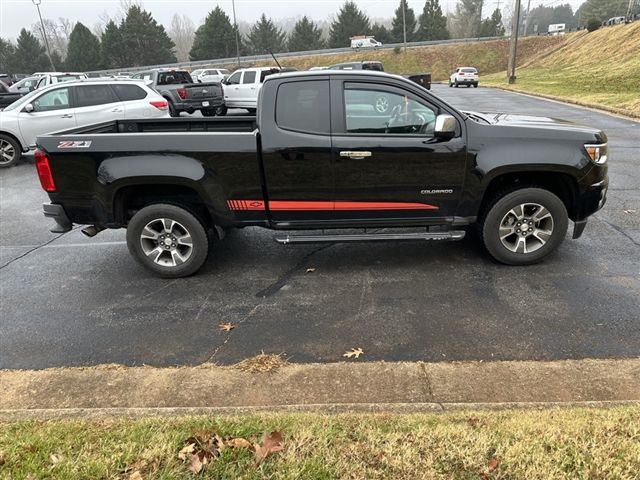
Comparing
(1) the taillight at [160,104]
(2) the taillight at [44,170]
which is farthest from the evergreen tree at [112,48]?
(2) the taillight at [44,170]

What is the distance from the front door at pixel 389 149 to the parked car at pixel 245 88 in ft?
47.0

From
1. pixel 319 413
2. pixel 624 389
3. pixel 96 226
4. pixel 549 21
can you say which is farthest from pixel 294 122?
pixel 549 21

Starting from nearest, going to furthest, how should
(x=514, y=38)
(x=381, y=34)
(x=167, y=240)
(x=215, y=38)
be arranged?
(x=167, y=240) < (x=514, y=38) < (x=215, y=38) < (x=381, y=34)

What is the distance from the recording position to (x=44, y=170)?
485 centimetres

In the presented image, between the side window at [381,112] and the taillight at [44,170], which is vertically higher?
the side window at [381,112]

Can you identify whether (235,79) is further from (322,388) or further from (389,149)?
Result: (322,388)

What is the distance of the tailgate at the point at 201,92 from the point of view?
1712 centimetres

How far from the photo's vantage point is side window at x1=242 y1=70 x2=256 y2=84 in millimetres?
18891

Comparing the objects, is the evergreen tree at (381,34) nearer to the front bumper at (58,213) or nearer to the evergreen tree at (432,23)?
the evergreen tree at (432,23)

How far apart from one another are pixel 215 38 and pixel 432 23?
105 feet

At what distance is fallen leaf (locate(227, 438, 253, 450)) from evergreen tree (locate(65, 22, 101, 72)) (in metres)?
76.8

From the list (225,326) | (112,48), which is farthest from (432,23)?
(225,326)

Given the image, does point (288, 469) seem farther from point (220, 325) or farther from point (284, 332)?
point (220, 325)

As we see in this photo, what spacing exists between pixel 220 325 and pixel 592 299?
324 cm
